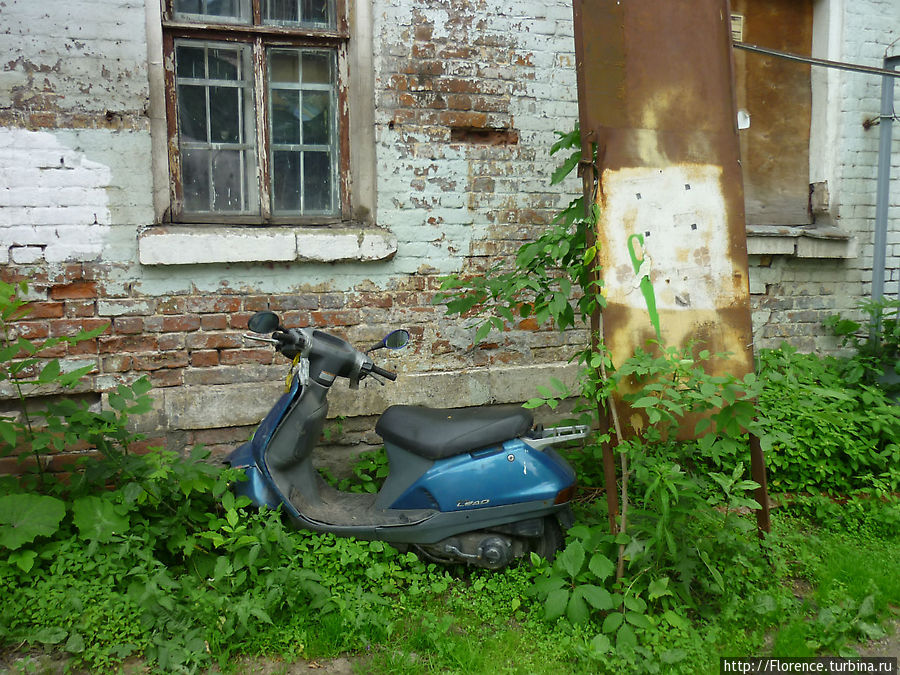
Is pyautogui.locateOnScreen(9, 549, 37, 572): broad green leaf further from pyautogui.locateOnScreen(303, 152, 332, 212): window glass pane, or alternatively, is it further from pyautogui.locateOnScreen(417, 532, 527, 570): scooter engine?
pyautogui.locateOnScreen(303, 152, 332, 212): window glass pane

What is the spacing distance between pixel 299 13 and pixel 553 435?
2.65 meters

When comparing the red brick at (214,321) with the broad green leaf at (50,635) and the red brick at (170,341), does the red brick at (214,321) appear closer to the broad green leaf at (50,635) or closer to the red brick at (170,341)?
the red brick at (170,341)

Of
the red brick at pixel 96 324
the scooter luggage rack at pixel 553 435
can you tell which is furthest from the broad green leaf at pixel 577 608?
the red brick at pixel 96 324

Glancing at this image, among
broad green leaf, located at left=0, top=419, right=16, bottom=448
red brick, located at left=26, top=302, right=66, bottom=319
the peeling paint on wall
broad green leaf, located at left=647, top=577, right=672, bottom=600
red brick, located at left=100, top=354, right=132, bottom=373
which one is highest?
the peeling paint on wall

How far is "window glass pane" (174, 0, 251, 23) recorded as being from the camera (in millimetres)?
3570

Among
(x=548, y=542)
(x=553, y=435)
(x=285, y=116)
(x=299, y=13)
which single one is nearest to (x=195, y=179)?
(x=285, y=116)

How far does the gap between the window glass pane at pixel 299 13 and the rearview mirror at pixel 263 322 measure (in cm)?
179

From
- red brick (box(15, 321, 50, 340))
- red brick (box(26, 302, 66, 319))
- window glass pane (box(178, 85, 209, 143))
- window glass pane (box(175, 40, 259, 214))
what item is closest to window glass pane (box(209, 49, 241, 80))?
window glass pane (box(175, 40, 259, 214))

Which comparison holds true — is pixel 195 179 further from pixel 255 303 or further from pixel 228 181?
pixel 255 303

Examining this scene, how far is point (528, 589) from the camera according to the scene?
2.86 metres

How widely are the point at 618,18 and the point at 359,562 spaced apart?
2560 millimetres

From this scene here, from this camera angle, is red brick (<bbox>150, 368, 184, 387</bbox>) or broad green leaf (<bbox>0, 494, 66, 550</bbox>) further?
red brick (<bbox>150, 368, 184, 387</bbox>)

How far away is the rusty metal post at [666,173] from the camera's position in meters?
2.85

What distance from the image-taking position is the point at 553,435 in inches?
120
